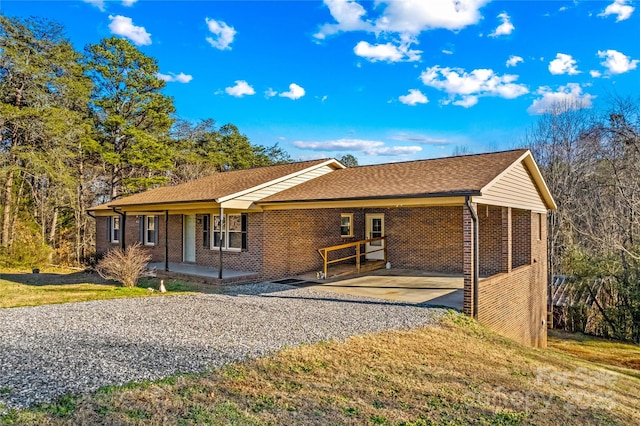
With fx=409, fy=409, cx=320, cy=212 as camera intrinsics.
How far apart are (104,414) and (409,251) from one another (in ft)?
42.7

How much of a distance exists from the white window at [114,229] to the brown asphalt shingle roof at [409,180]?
11.1 meters

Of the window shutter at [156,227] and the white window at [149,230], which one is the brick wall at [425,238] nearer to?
the window shutter at [156,227]

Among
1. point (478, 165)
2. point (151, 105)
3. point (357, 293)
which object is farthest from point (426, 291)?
point (151, 105)

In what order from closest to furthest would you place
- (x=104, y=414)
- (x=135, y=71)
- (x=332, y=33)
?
(x=104, y=414) < (x=332, y=33) < (x=135, y=71)

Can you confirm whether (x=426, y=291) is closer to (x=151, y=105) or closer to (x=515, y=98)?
(x=515, y=98)

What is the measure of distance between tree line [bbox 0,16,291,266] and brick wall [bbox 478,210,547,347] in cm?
1981

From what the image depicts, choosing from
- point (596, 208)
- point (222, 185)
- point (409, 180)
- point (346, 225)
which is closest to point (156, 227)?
point (222, 185)

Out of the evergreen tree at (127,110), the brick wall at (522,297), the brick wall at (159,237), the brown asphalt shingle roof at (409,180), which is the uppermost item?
the evergreen tree at (127,110)

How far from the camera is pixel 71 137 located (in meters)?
22.3

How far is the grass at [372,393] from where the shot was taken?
12.3 ft

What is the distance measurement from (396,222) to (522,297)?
5.38m

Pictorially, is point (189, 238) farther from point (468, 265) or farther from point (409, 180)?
point (468, 265)

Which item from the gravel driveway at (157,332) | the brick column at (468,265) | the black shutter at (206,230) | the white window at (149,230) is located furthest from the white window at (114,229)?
the brick column at (468,265)

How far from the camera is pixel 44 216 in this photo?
24672 mm
